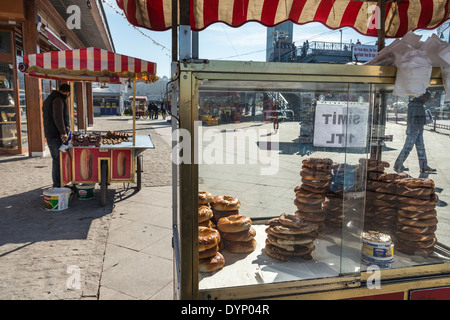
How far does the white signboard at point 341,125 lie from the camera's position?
6.10 ft

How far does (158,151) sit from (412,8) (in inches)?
410

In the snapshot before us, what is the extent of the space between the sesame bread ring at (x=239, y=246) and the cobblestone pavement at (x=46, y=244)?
5.54 ft

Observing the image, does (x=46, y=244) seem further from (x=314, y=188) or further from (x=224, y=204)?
(x=314, y=188)

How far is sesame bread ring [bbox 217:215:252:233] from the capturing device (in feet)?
7.61

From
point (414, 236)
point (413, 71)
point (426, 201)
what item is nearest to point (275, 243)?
point (414, 236)

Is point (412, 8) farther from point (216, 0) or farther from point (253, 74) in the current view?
point (253, 74)

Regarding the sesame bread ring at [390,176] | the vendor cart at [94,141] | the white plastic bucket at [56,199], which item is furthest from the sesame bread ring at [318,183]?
the white plastic bucket at [56,199]

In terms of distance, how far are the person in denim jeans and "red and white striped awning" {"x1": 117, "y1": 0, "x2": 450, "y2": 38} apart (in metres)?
1.48

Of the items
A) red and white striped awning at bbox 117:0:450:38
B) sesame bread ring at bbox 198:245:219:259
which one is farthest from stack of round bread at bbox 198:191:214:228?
red and white striped awning at bbox 117:0:450:38

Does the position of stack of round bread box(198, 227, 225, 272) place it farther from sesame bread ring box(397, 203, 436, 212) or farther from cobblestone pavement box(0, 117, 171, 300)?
cobblestone pavement box(0, 117, 171, 300)

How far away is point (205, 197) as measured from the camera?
2369mm

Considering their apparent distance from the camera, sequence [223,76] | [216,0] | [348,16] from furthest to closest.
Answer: [348,16] → [216,0] → [223,76]
